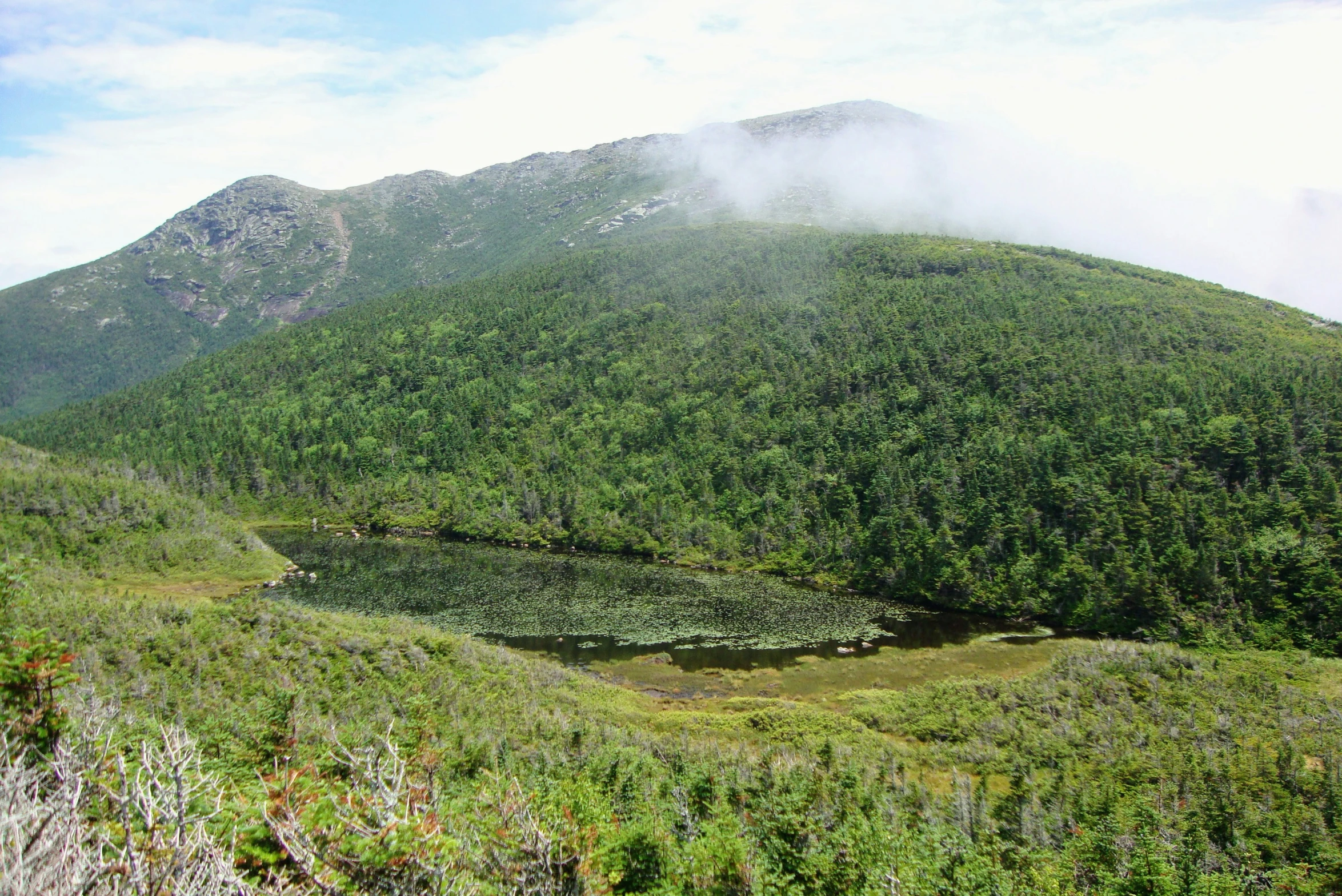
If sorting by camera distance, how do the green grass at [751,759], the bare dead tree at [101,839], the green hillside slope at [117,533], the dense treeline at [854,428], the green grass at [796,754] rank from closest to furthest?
the bare dead tree at [101,839] < the green grass at [751,759] < the green grass at [796,754] < the dense treeline at [854,428] < the green hillside slope at [117,533]

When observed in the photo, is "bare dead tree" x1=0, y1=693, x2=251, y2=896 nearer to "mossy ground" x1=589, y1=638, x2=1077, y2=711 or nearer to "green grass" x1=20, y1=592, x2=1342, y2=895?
"green grass" x1=20, y1=592, x2=1342, y2=895

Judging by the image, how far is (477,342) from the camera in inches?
7190

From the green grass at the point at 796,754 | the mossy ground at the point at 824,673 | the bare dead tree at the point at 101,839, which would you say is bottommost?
the mossy ground at the point at 824,673

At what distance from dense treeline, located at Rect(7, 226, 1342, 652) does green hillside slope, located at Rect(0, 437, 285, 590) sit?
33.8 meters

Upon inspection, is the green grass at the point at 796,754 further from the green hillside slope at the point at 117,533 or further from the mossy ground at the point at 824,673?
the green hillside slope at the point at 117,533

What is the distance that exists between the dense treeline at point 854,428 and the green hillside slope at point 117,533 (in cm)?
3384

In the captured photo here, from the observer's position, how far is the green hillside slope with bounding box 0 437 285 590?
8538 cm

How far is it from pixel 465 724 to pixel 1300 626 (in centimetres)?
7133

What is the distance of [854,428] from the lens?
388 feet

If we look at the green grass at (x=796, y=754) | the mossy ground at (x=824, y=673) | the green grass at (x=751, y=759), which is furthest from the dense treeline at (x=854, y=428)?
the green grass at (x=796, y=754)

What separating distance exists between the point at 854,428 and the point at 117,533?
102 metres

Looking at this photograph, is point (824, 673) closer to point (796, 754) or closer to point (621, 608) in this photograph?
point (796, 754)

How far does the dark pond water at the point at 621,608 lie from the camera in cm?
7138

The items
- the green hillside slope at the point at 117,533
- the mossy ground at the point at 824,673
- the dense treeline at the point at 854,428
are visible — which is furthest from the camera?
the green hillside slope at the point at 117,533
